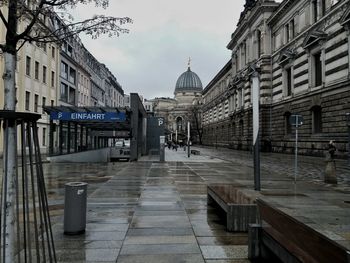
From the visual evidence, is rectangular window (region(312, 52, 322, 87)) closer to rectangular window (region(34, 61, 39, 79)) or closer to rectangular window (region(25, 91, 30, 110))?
rectangular window (region(25, 91, 30, 110))

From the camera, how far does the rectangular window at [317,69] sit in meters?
37.1

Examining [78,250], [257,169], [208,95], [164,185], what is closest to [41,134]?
[164,185]

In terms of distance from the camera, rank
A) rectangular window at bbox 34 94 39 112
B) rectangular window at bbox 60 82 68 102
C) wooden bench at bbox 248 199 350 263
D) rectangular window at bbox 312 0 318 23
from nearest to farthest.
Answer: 1. wooden bench at bbox 248 199 350 263
2. rectangular window at bbox 312 0 318 23
3. rectangular window at bbox 34 94 39 112
4. rectangular window at bbox 60 82 68 102

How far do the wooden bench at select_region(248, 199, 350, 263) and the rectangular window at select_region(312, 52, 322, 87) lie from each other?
110 feet

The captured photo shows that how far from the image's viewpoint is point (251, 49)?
58.4 metres

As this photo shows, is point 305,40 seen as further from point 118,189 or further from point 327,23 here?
point 118,189

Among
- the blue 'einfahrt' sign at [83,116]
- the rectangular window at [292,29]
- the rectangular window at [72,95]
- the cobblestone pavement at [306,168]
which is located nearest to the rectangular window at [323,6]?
the rectangular window at [292,29]

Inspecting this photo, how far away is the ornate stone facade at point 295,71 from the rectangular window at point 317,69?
9 centimetres

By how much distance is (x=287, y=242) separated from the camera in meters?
4.53

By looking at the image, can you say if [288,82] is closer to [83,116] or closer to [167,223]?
[83,116]

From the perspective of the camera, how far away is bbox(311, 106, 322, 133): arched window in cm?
3669

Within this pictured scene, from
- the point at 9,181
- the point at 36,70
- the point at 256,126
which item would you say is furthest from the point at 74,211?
the point at 36,70

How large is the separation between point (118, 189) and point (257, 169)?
15.0 ft

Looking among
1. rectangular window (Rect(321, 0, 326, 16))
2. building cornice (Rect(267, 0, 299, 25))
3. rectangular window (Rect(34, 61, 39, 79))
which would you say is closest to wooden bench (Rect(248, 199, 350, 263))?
rectangular window (Rect(321, 0, 326, 16))
